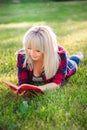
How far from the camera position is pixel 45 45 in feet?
13.1

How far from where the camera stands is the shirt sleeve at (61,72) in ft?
13.8

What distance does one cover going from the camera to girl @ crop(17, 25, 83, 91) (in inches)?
157

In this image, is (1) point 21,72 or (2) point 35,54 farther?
(1) point 21,72

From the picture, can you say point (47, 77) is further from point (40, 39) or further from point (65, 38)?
point (65, 38)

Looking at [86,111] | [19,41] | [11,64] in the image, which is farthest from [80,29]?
[86,111]

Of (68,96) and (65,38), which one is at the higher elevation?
(68,96)

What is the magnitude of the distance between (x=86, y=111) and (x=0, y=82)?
1259mm

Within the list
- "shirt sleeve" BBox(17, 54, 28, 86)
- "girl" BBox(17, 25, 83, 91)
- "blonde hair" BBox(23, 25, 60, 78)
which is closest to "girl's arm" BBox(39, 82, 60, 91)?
"girl" BBox(17, 25, 83, 91)

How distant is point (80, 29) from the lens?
8.70m

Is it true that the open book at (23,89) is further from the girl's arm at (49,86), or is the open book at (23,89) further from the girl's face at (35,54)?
the girl's face at (35,54)

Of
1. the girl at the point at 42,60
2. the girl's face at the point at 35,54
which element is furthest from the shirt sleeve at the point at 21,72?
the girl's face at the point at 35,54

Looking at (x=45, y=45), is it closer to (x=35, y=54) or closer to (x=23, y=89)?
(x=35, y=54)

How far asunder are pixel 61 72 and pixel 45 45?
0.40 m

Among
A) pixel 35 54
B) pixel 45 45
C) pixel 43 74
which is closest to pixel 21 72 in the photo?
pixel 43 74
